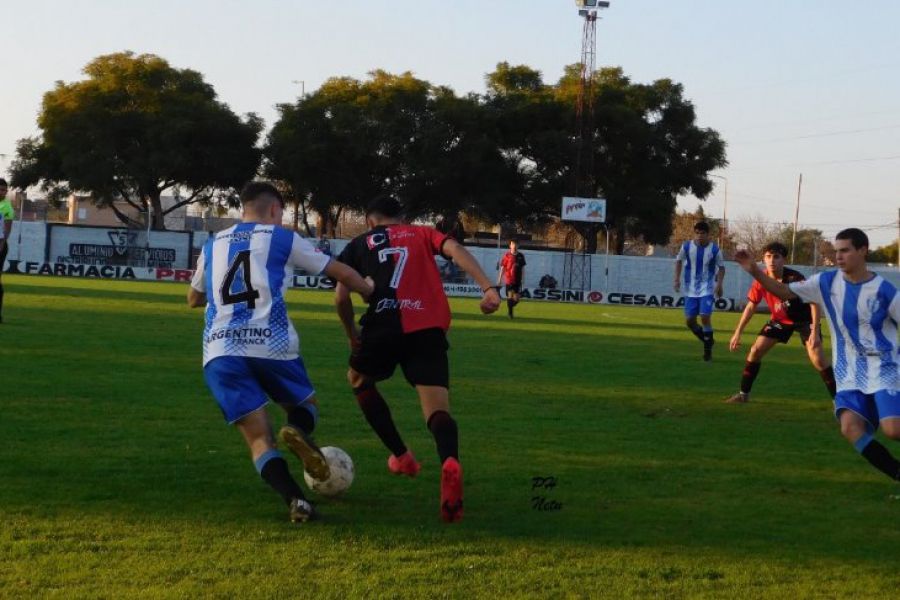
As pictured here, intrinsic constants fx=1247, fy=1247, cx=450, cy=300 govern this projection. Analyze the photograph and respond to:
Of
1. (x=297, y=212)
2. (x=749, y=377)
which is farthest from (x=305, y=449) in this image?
(x=297, y=212)

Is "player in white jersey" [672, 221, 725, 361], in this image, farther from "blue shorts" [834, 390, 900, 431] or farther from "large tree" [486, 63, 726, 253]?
"large tree" [486, 63, 726, 253]

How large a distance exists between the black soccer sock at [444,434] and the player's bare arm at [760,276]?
1.84 meters

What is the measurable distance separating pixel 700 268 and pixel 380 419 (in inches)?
440

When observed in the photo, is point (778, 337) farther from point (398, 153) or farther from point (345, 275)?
point (398, 153)

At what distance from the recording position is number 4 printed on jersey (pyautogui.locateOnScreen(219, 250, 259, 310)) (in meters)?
6.16

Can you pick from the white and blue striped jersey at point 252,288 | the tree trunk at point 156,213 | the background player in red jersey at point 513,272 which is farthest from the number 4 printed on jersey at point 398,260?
the tree trunk at point 156,213

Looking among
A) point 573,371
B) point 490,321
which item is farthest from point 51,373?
point 490,321

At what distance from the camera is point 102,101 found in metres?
63.2

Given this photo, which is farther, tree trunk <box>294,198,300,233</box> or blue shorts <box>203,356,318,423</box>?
tree trunk <box>294,198,300,233</box>

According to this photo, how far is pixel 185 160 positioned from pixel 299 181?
19.0ft

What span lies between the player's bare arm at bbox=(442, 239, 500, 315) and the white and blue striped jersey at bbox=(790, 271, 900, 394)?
2.04 meters

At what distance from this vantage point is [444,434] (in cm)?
657

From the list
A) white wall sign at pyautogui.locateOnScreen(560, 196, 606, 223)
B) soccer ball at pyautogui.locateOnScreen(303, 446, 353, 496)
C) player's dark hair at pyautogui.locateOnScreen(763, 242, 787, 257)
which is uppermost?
white wall sign at pyautogui.locateOnScreen(560, 196, 606, 223)

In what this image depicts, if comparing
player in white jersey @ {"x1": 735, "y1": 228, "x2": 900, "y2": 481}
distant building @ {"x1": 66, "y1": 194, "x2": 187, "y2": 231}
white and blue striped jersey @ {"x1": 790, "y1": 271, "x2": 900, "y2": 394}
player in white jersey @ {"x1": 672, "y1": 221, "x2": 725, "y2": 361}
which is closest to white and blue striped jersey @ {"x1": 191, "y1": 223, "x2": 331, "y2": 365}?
player in white jersey @ {"x1": 735, "y1": 228, "x2": 900, "y2": 481}
